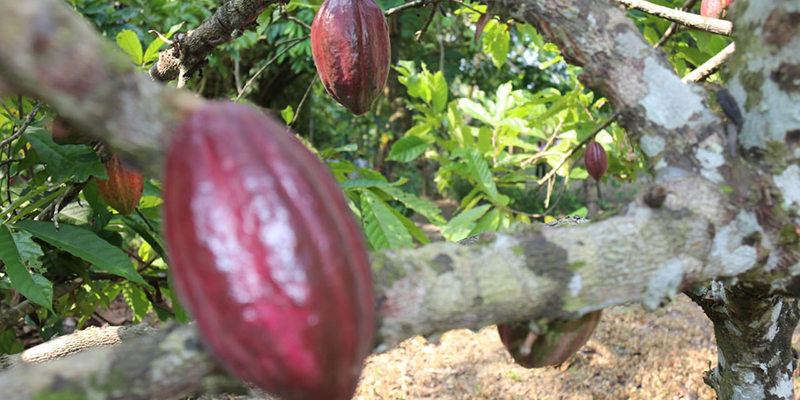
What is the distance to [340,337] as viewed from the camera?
44 centimetres

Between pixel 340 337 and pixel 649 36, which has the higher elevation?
pixel 340 337

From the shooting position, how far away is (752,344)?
1.24m

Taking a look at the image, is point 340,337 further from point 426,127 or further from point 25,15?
point 426,127

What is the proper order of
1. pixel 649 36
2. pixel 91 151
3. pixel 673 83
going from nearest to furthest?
pixel 673 83
pixel 91 151
pixel 649 36

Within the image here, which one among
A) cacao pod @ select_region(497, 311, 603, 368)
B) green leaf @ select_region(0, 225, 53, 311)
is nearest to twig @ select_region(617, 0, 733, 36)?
cacao pod @ select_region(497, 311, 603, 368)

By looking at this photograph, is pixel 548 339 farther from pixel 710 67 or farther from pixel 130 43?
pixel 130 43

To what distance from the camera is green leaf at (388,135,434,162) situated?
278 centimetres

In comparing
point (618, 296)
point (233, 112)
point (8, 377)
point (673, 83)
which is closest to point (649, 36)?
point (673, 83)

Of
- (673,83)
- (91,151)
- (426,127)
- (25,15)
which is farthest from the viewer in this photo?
(426,127)

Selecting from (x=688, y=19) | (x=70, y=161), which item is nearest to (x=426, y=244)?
(x=688, y=19)

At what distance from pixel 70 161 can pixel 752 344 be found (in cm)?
147

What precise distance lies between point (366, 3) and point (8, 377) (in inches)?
37.2

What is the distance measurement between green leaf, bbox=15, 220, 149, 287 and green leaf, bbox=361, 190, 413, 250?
59cm

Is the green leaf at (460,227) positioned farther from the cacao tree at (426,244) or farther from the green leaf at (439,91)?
the cacao tree at (426,244)
